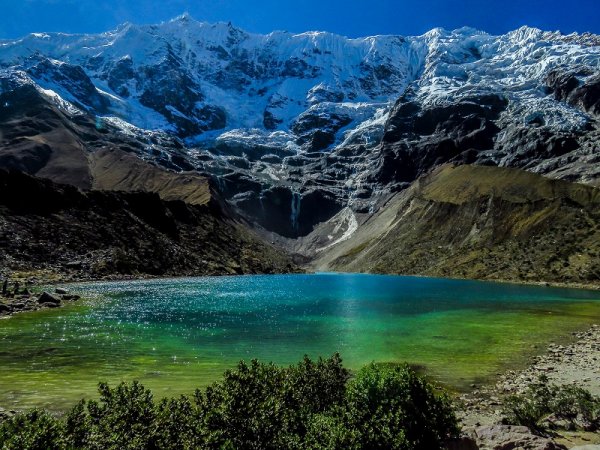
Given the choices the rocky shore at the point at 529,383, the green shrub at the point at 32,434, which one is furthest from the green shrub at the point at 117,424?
the rocky shore at the point at 529,383

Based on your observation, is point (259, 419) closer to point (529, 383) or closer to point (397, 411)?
point (397, 411)

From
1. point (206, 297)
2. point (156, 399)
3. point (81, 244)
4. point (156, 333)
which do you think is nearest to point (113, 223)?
point (81, 244)

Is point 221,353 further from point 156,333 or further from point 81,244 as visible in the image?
point 81,244

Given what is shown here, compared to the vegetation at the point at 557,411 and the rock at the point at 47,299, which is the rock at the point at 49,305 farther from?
the vegetation at the point at 557,411

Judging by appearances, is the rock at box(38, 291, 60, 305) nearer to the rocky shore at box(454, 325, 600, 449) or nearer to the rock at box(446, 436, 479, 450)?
the rocky shore at box(454, 325, 600, 449)

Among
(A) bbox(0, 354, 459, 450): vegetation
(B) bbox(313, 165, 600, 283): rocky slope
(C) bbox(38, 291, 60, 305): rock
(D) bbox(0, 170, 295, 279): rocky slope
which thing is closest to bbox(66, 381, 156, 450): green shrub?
(A) bbox(0, 354, 459, 450): vegetation

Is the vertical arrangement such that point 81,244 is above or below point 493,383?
above
